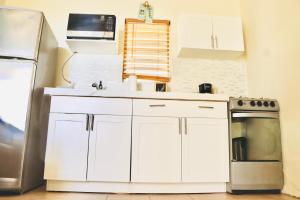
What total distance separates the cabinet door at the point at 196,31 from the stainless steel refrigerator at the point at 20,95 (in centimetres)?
150

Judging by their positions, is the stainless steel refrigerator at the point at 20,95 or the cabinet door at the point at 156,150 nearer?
the stainless steel refrigerator at the point at 20,95

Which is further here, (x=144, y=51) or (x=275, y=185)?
(x=144, y=51)

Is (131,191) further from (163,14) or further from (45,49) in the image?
(163,14)

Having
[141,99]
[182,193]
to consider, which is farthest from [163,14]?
[182,193]

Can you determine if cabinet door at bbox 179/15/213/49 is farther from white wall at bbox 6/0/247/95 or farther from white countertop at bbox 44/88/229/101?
white countertop at bbox 44/88/229/101

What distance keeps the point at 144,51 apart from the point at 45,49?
1.17 m

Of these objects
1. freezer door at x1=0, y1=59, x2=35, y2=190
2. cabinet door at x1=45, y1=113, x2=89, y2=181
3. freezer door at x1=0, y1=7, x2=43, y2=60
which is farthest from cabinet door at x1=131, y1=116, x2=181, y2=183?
freezer door at x1=0, y1=7, x2=43, y2=60

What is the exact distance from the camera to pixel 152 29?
3.04m

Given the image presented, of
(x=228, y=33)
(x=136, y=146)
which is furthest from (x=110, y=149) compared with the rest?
(x=228, y=33)

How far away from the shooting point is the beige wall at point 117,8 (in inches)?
116

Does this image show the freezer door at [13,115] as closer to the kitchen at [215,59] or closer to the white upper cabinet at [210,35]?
the kitchen at [215,59]

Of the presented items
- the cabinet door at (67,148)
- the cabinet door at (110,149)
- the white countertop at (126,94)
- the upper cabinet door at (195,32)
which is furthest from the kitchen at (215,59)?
the cabinet door at (110,149)

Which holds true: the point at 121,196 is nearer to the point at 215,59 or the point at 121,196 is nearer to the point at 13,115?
the point at 13,115

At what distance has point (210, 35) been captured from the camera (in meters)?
2.80
